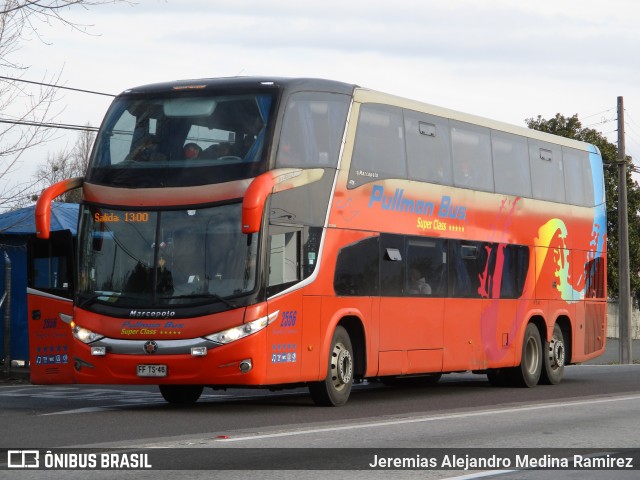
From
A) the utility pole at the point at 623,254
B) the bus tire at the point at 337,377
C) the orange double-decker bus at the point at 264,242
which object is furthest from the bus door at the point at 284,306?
the utility pole at the point at 623,254

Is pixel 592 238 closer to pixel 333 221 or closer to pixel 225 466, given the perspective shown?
A: pixel 333 221

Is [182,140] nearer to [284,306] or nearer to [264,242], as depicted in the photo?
[264,242]

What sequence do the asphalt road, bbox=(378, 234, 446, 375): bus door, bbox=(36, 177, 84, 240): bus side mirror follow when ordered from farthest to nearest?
bbox=(378, 234, 446, 375): bus door, bbox=(36, 177, 84, 240): bus side mirror, the asphalt road

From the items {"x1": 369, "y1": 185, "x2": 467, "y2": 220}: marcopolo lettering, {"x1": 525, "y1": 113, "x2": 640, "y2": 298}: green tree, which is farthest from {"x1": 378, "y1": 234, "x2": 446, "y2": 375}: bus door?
{"x1": 525, "y1": 113, "x2": 640, "y2": 298}: green tree

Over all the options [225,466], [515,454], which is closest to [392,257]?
[515,454]

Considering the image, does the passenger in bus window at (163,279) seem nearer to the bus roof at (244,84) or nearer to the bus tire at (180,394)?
the bus roof at (244,84)

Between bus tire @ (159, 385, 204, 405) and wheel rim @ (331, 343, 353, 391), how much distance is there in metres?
2.09

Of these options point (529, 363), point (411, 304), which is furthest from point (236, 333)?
point (529, 363)

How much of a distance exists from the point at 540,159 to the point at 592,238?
2.86 m

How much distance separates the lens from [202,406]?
18266 mm

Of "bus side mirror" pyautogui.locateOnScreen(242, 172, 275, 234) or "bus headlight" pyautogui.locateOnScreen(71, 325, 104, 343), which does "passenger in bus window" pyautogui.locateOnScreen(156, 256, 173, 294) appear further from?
"bus side mirror" pyautogui.locateOnScreen(242, 172, 275, 234)

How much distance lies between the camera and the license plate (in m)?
16.2

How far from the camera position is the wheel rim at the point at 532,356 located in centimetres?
2381

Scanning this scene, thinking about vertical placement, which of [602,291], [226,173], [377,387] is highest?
[226,173]
